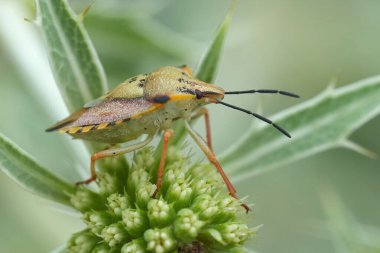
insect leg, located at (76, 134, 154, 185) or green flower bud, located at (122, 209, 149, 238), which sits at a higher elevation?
insect leg, located at (76, 134, 154, 185)

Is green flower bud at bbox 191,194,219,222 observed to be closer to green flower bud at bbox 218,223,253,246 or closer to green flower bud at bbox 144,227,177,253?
green flower bud at bbox 218,223,253,246

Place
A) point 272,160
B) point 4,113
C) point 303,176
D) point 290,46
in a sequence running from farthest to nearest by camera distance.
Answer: point 290,46
point 303,176
point 4,113
point 272,160

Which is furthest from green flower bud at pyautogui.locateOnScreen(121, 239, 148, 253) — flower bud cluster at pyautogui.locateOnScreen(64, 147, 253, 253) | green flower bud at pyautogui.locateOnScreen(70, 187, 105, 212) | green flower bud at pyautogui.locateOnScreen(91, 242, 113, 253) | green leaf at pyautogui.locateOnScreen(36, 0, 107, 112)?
green leaf at pyautogui.locateOnScreen(36, 0, 107, 112)

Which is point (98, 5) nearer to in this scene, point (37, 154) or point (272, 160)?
point (37, 154)

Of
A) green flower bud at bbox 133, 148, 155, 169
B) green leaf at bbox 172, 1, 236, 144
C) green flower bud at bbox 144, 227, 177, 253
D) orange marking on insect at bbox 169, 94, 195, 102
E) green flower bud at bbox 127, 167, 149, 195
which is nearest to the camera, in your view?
green flower bud at bbox 144, 227, 177, 253

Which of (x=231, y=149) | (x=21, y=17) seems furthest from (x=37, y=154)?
(x=231, y=149)

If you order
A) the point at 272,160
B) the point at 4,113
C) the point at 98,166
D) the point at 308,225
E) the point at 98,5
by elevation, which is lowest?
the point at 308,225

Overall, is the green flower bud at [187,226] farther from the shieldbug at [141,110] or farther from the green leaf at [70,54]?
the green leaf at [70,54]
